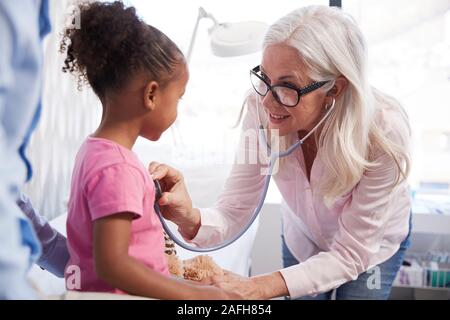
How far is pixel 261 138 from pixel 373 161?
207mm

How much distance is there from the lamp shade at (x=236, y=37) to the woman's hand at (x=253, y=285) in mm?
376

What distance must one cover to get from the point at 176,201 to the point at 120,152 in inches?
7.5

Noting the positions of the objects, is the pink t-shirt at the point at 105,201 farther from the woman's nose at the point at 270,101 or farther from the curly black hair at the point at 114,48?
the woman's nose at the point at 270,101

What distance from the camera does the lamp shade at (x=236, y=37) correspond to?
89 cm

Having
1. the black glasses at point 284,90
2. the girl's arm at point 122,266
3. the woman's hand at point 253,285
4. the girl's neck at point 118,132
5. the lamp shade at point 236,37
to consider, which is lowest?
the woman's hand at point 253,285

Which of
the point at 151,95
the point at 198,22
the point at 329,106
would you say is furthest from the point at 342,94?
the point at 151,95

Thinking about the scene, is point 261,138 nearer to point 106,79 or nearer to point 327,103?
point 327,103

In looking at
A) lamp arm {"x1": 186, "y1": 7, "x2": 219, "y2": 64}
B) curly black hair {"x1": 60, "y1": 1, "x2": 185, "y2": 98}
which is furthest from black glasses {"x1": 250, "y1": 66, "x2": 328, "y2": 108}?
curly black hair {"x1": 60, "y1": 1, "x2": 185, "y2": 98}

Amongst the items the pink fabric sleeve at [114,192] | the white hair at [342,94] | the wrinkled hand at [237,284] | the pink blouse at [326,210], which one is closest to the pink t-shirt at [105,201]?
the pink fabric sleeve at [114,192]

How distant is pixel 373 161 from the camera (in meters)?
0.94

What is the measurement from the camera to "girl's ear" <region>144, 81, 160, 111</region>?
661 mm

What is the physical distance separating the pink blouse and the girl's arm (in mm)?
232

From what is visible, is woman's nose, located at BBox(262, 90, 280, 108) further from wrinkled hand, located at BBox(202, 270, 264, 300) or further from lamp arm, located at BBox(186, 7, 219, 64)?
wrinkled hand, located at BBox(202, 270, 264, 300)
